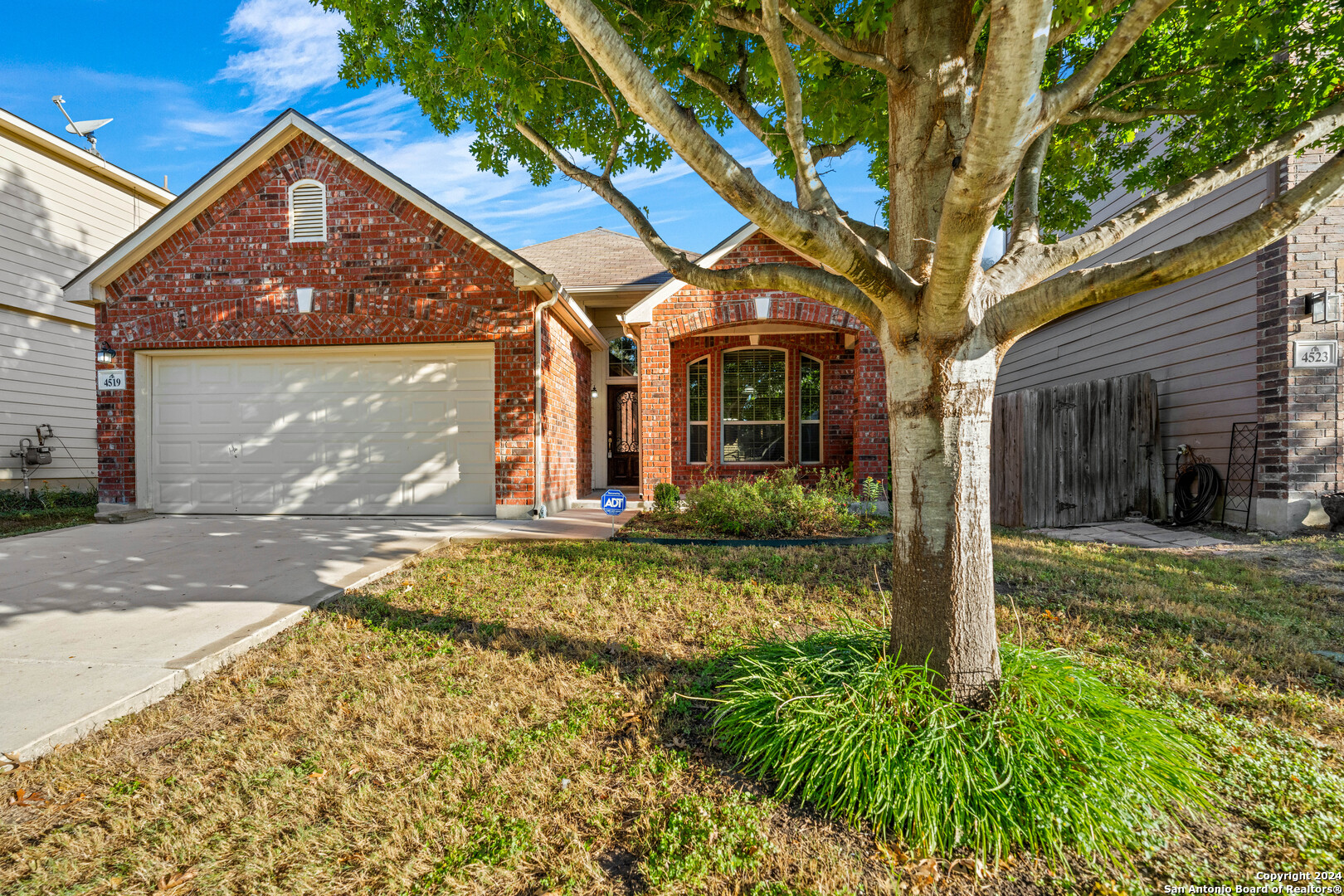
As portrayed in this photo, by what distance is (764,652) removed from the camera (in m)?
3.05

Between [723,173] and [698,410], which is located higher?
[723,173]

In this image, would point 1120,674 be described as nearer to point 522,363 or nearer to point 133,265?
point 522,363

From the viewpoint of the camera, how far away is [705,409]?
436 inches

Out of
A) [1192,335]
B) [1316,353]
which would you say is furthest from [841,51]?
[1192,335]

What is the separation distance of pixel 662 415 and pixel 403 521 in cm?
407

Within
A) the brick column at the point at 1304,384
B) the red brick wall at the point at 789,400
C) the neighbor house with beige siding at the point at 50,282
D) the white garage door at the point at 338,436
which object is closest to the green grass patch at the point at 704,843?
the white garage door at the point at 338,436

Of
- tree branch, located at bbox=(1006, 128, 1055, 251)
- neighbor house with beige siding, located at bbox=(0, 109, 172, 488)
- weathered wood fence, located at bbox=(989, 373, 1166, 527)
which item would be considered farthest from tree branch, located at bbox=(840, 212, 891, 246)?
neighbor house with beige siding, located at bbox=(0, 109, 172, 488)

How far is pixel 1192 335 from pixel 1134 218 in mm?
7384

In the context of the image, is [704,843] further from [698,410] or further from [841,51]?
[698,410]

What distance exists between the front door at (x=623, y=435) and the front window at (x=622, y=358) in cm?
37

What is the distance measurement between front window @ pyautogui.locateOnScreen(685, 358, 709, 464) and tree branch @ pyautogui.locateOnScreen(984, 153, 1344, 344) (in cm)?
868

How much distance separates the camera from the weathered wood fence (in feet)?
26.7

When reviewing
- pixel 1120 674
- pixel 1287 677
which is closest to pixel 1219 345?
pixel 1287 677

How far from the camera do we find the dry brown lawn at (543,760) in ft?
5.98
